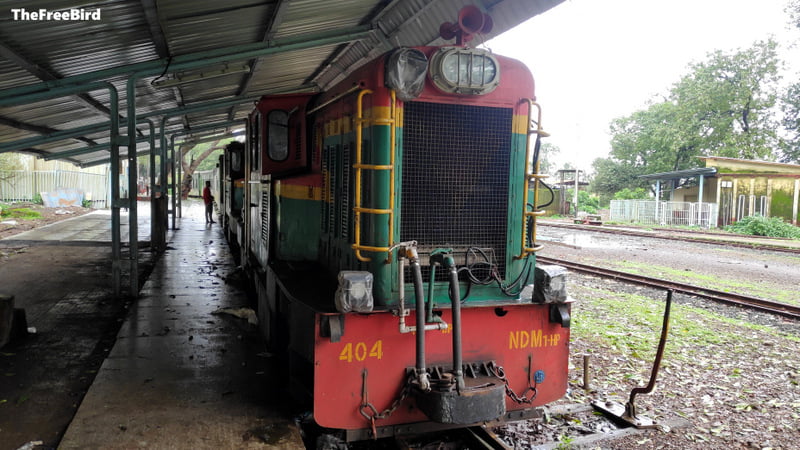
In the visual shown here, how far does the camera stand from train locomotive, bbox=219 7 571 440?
10.9ft

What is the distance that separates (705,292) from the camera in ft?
29.0

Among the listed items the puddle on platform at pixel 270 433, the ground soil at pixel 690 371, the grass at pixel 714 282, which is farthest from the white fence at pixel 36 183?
the puddle on platform at pixel 270 433

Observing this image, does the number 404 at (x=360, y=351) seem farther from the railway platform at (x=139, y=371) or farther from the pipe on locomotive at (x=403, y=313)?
the railway platform at (x=139, y=371)

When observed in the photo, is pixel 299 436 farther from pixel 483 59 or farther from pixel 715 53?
pixel 715 53

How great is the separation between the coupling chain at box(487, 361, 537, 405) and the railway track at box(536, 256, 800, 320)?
19.3ft

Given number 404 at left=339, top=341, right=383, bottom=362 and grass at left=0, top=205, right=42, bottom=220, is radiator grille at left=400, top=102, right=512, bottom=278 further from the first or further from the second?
grass at left=0, top=205, right=42, bottom=220

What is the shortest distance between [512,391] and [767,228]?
22.7 metres

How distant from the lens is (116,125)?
292 inches

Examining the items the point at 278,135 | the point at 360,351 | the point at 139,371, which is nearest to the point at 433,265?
the point at 360,351

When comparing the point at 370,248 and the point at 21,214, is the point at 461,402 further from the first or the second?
the point at 21,214

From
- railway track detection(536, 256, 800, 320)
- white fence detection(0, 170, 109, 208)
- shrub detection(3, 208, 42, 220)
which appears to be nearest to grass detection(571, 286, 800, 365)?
railway track detection(536, 256, 800, 320)

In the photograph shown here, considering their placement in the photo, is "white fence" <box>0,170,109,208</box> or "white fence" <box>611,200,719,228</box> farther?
"white fence" <box>611,200,719,228</box>

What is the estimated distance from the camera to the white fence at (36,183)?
2338 centimetres

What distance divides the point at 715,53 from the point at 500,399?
35.2 meters
